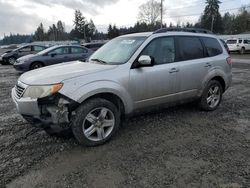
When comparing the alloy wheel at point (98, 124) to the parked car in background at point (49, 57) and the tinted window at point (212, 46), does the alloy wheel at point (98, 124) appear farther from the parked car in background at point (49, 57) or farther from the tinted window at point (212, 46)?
the parked car in background at point (49, 57)

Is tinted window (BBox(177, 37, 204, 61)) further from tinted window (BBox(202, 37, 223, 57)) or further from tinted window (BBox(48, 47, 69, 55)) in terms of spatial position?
tinted window (BBox(48, 47, 69, 55))

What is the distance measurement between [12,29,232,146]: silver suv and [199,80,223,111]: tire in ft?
0.07

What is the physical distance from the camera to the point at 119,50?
4.49m

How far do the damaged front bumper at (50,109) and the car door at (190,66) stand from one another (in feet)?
7.33

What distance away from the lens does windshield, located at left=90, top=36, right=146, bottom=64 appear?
4.19 metres

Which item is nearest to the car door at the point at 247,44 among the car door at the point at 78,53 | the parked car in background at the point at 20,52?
the car door at the point at 78,53

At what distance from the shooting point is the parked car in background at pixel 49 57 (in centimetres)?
1148

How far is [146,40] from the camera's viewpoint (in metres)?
4.29

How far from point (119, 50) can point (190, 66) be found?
147cm

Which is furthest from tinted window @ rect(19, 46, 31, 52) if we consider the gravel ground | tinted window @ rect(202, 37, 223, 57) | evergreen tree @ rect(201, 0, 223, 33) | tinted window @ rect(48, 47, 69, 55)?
evergreen tree @ rect(201, 0, 223, 33)

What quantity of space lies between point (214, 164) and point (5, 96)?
630 centimetres

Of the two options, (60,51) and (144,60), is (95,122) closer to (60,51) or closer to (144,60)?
(144,60)

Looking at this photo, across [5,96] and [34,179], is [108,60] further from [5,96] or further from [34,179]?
[5,96]

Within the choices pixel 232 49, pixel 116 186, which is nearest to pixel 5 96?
pixel 116 186
